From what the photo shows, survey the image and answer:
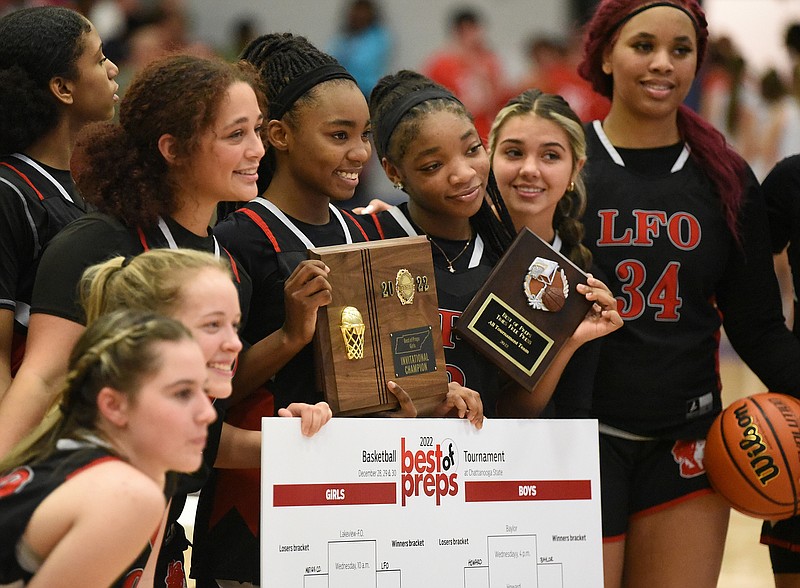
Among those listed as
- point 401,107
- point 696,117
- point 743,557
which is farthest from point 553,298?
point 743,557

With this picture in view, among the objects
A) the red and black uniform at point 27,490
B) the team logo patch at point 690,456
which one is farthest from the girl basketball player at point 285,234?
the team logo patch at point 690,456

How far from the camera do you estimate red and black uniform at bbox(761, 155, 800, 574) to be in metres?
3.85

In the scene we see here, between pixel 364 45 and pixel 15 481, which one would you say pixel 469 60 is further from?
pixel 15 481

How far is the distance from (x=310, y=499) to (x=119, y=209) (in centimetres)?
90

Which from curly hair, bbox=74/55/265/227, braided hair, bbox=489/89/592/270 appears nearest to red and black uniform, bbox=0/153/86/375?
curly hair, bbox=74/55/265/227

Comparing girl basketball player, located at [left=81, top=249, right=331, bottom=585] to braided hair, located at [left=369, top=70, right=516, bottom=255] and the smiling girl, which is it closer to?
braided hair, located at [left=369, top=70, right=516, bottom=255]

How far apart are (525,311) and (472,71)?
27.8 feet

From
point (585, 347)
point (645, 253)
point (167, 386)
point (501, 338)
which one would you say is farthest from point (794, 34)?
point (167, 386)

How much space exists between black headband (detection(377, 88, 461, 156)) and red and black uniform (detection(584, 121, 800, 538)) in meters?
0.72

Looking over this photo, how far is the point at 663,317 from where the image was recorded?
3732 millimetres

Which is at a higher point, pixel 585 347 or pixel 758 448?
pixel 585 347

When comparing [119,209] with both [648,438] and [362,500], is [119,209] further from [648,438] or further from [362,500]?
[648,438]

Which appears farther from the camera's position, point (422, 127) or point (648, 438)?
point (648, 438)

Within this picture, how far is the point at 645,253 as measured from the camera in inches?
147
